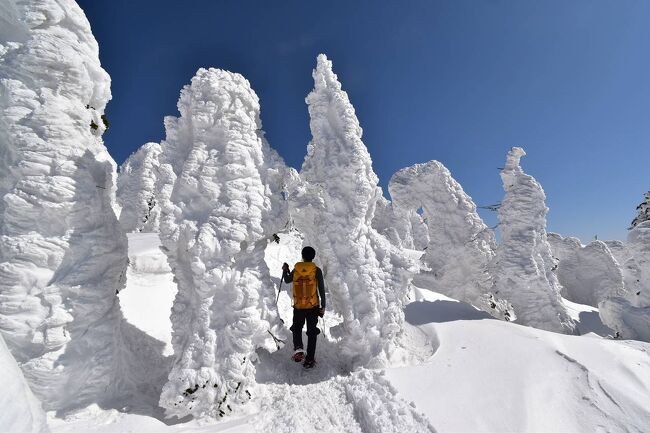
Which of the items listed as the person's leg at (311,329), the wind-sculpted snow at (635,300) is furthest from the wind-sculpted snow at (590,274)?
the person's leg at (311,329)

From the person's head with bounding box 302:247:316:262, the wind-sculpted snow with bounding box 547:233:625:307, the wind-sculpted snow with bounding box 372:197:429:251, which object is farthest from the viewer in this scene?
the wind-sculpted snow with bounding box 372:197:429:251

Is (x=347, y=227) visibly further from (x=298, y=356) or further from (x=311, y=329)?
(x=298, y=356)

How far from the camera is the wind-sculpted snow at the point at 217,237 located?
4.95 m

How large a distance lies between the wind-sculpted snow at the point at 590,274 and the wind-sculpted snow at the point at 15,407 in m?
20.8

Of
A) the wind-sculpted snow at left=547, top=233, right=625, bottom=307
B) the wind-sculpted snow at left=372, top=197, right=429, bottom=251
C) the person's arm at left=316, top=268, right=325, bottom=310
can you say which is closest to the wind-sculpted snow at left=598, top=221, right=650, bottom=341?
the person's arm at left=316, top=268, right=325, bottom=310

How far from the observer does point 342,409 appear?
4508 millimetres

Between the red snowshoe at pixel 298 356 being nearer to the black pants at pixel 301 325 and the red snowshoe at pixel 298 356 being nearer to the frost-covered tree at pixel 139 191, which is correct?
the black pants at pixel 301 325

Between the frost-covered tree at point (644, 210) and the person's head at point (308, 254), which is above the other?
the frost-covered tree at point (644, 210)

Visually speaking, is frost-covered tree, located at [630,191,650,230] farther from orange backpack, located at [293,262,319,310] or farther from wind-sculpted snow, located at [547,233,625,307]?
orange backpack, located at [293,262,319,310]

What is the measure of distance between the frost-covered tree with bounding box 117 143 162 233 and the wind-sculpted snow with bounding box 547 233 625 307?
24.3 meters

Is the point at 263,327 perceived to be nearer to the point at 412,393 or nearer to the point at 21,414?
the point at 412,393

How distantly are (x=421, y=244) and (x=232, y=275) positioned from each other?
3002 centimetres

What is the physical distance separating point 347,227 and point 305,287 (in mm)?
1457

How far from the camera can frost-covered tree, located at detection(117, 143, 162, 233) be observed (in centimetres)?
2183
